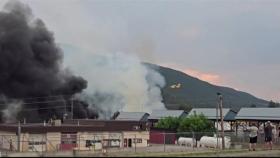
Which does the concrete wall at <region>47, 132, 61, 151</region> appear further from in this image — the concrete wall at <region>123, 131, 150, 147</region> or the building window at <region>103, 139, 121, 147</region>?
the concrete wall at <region>123, 131, 150, 147</region>

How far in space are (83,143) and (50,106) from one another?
47.1 metres

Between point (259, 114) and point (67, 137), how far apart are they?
36100 millimetres

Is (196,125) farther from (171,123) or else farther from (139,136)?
(139,136)

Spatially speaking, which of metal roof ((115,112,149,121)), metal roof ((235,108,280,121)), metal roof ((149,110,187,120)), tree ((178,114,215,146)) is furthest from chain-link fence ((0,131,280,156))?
metal roof ((115,112,149,121))

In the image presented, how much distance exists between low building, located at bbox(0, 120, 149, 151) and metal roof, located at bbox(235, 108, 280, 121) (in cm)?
2127

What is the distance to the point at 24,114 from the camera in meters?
106

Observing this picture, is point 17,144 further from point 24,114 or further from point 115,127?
point 24,114

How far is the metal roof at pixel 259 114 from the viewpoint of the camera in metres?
79.7

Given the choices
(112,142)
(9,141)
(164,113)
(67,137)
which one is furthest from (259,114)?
(9,141)

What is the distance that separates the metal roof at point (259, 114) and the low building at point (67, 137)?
21.3 meters

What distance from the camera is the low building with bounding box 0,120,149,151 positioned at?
5794 cm

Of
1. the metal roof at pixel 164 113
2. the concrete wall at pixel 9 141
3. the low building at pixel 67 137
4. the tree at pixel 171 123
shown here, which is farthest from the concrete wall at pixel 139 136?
the metal roof at pixel 164 113

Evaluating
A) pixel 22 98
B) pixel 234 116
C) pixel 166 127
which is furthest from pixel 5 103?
pixel 234 116

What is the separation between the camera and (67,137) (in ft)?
200
